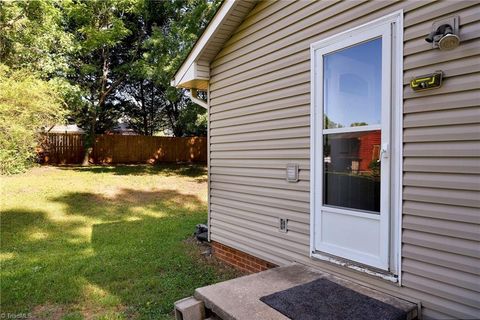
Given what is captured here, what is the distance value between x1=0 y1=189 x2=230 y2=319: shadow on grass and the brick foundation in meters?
0.27

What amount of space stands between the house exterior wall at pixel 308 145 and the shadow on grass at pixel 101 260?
99 centimetres

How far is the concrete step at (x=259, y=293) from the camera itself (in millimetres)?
2436

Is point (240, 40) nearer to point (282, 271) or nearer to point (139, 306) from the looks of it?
point (282, 271)

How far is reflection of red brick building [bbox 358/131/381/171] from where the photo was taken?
2.79 m

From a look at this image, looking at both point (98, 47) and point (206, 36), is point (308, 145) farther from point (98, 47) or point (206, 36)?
point (98, 47)

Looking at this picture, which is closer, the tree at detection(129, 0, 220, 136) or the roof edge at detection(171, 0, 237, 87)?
the roof edge at detection(171, 0, 237, 87)

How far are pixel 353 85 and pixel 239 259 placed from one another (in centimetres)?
270

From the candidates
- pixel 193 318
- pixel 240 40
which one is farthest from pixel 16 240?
pixel 240 40

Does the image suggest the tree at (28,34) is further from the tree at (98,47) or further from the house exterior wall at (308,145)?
the house exterior wall at (308,145)

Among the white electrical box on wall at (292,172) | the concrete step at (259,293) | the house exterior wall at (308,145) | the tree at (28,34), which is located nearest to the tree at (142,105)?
the tree at (28,34)

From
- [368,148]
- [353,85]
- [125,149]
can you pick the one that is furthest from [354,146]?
[125,149]

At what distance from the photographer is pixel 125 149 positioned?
1619 centimetres

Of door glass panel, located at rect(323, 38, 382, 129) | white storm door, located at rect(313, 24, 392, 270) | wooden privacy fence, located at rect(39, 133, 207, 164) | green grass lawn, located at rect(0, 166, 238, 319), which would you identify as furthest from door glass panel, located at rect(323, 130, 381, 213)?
wooden privacy fence, located at rect(39, 133, 207, 164)

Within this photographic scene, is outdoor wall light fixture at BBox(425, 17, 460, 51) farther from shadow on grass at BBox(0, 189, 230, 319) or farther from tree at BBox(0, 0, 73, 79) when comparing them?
tree at BBox(0, 0, 73, 79)
